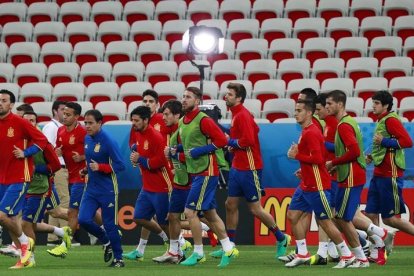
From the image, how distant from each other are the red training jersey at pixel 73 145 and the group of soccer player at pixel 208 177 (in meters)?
0.26

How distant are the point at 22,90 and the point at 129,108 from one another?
271 cm

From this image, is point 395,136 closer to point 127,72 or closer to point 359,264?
point 359,264

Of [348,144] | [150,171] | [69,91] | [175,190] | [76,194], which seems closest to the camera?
[348,144]

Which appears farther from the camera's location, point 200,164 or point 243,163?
point 243,163

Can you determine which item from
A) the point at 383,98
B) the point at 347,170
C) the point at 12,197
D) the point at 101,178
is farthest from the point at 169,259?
the point at 383,98

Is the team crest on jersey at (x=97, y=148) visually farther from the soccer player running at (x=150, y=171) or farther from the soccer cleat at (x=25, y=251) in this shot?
the soccer cleat at (x=25, y=251)

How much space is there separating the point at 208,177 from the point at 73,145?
119 inches

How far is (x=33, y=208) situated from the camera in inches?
626

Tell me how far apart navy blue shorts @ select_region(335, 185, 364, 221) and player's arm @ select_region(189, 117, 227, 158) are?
159 cm

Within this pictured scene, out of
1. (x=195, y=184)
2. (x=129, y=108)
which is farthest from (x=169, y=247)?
(x=129, y=108)

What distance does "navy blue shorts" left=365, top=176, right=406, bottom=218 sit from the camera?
15203 millimetres

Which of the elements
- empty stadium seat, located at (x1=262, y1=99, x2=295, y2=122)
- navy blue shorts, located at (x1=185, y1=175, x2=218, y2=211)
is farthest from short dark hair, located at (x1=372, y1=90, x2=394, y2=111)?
empty stadium seat, located at (x1=262, y1=99, x2=295, y2=122)

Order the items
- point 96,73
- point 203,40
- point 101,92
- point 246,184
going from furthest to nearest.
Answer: point 96,73 < point 101,92 < point 203,40 < point 246,184

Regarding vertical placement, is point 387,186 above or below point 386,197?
above
